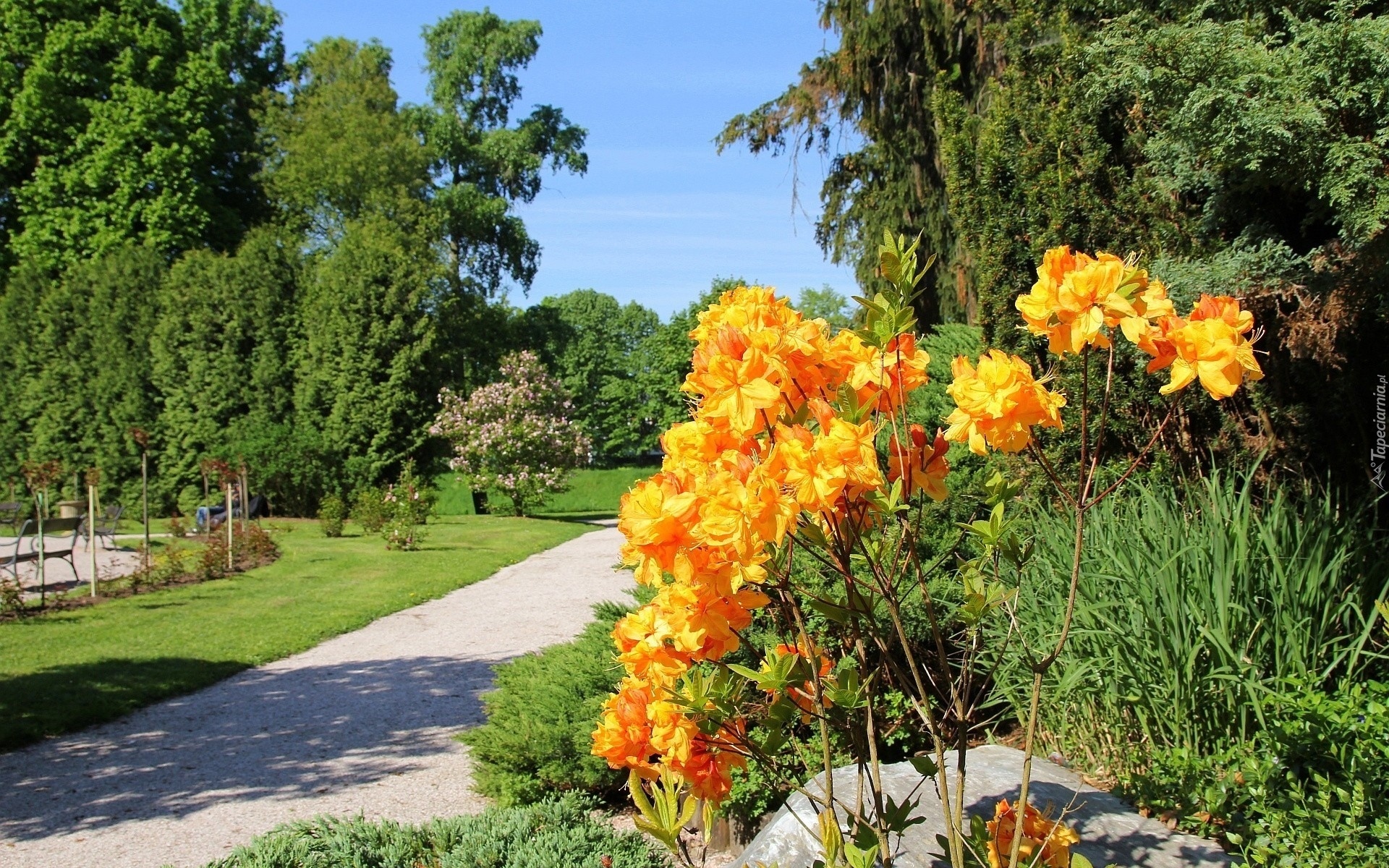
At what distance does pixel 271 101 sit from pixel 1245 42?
28.7 m

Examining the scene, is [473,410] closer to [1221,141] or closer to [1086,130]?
[1086,130]

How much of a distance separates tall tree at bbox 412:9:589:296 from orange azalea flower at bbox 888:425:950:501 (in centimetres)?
2848

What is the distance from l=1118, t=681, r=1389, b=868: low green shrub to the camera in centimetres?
257

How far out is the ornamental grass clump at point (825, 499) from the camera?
1.38 m

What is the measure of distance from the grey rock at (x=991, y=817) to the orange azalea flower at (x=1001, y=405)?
1327mm

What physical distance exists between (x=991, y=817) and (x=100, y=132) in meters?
28.1

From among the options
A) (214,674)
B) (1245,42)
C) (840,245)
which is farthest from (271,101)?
(1245,42)

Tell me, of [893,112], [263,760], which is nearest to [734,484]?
[263,760]

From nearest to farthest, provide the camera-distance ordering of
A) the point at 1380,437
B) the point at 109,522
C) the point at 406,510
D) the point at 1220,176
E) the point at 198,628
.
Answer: the point at 1220,176 < the point at 1380,437 < the point at 198,628 < the point at 109,522 < the point at 406,510

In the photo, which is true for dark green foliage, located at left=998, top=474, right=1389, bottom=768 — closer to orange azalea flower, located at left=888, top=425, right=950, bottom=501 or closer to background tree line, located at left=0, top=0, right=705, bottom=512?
orange azalea flower, located at left=888, top=425, right=950, bottom=501

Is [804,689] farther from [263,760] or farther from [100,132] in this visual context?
[100,132]

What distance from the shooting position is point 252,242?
20.5m

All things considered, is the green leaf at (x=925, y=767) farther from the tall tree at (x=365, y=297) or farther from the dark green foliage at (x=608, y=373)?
the dark green foliage at (x=608, y=373)

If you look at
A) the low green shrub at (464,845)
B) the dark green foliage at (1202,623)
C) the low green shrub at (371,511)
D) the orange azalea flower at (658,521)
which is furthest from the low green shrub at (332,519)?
the orange azalea flower at (658,521)
